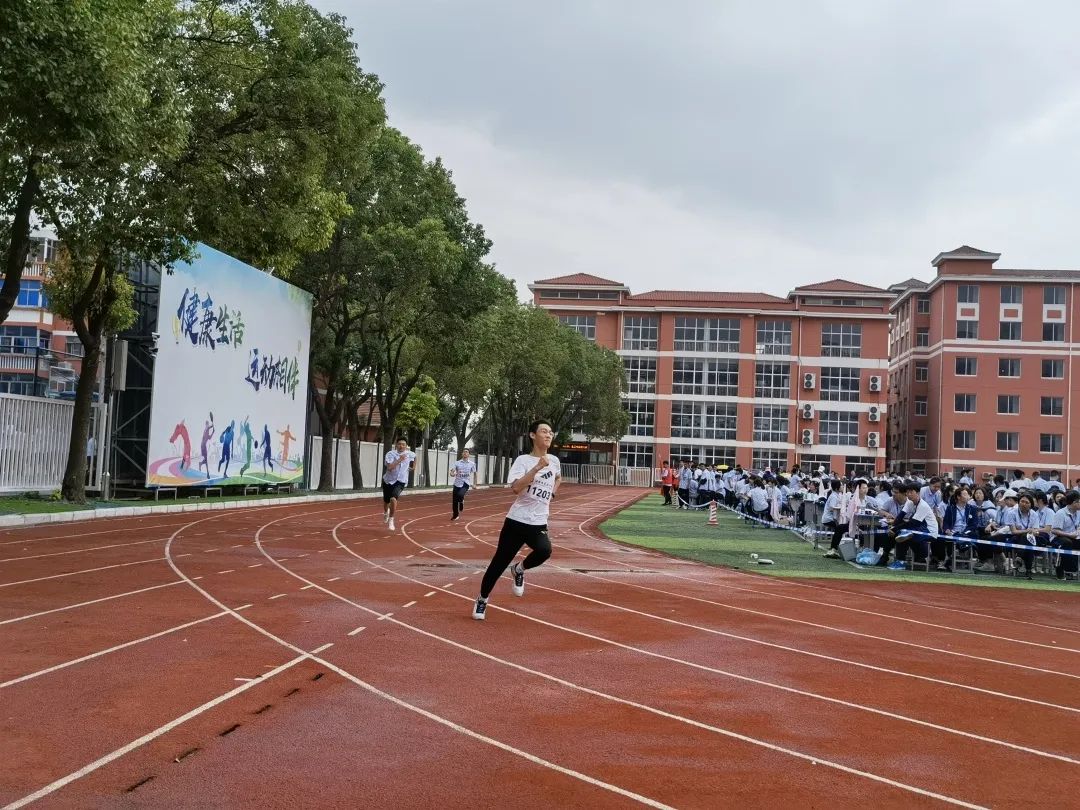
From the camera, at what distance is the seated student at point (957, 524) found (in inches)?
704

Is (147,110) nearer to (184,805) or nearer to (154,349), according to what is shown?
(154,349)

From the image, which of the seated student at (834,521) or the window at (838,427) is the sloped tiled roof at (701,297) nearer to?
the window at (838,427)

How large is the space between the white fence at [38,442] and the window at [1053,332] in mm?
60914

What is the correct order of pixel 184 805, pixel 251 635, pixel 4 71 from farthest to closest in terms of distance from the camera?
pixel 4 71, pixel 251 635, pixel 184 805

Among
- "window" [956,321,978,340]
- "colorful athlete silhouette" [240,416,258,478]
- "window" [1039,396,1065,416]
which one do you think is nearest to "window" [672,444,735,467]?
"window" [956,321,978,340]

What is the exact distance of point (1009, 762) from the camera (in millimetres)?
5562

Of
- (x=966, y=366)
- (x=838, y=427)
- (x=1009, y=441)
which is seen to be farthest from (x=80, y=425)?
(x=838, y=427)

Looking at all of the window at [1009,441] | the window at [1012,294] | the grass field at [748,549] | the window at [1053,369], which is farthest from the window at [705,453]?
the grass field at [748,549]

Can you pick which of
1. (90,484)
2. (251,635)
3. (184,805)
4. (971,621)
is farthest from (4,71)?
(90,484)

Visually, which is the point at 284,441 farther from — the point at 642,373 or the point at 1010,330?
the point at 642,373

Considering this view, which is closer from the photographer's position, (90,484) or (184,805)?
(184,805)

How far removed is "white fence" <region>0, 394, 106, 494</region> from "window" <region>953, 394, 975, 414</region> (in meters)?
57.2

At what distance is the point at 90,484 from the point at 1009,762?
2367 centimetres

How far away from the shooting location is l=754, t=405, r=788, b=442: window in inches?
3199
